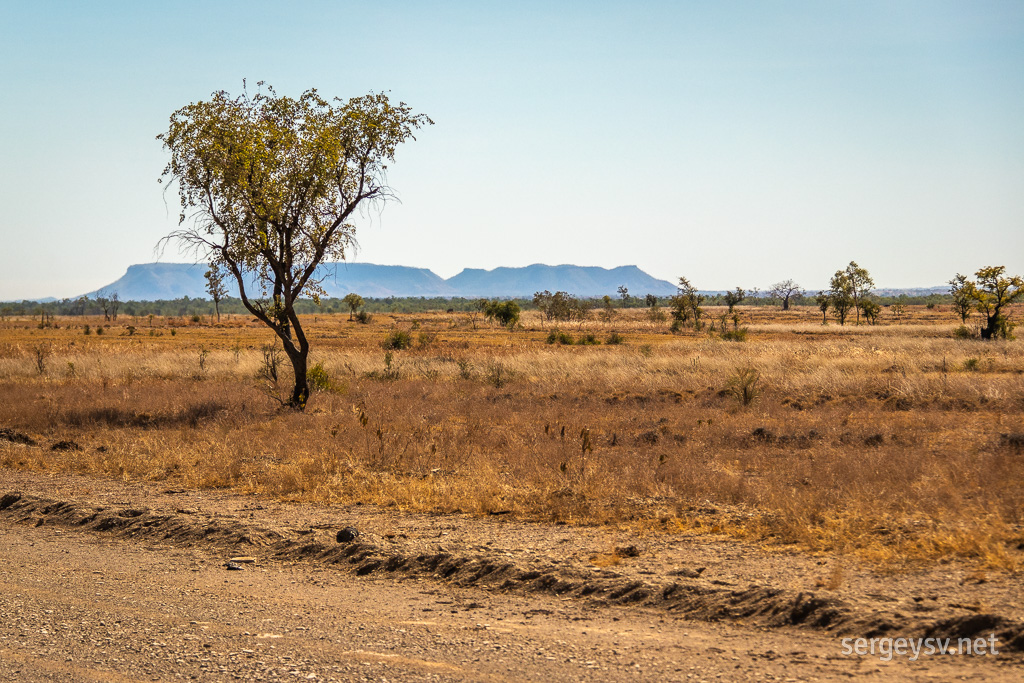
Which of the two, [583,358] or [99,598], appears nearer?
[99,598]

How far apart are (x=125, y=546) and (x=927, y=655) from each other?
8322 mm

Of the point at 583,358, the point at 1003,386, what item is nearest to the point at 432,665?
the point at 1003,386

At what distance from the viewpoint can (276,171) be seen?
19.0m

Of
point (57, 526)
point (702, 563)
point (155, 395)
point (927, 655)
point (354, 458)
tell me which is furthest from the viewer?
point (155, 395)

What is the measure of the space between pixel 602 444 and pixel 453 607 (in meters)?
7.75

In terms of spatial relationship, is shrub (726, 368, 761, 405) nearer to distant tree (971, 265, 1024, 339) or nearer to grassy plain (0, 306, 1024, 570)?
grassy plain (0, 306, 1024, 570)

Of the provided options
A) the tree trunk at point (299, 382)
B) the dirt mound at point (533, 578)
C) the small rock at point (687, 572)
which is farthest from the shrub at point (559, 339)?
the small rock at point (687, 572)

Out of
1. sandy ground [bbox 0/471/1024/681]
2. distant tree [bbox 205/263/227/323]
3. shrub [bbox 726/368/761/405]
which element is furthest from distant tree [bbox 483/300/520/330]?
sandy ground [bbox 0/471/1024/681]

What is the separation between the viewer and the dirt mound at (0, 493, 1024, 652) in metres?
5.74

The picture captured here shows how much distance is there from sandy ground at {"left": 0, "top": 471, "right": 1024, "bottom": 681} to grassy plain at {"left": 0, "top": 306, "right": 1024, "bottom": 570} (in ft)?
3.42

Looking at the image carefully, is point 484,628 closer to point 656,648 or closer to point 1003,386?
point 656,648

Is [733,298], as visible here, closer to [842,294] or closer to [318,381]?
[842,294]

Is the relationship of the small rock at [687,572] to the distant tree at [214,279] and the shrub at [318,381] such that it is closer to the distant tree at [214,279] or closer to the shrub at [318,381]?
the distant tree at [214,279]

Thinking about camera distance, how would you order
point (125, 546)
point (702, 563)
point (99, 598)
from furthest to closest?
point (125, 546)
point (702, 563)
point (99, 598)
